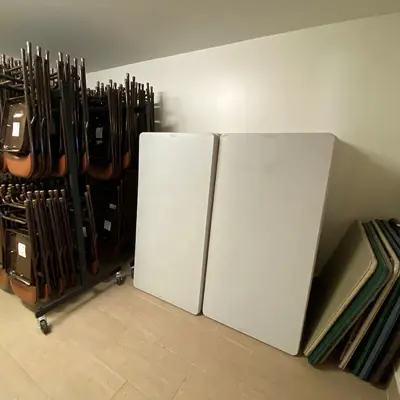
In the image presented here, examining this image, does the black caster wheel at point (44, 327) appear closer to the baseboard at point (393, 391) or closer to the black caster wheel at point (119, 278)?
the black caster wheel at point (119, 278)

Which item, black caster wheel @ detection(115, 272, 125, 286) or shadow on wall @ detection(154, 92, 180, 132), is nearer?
black caster wheel @ detection(115, 272, 125, 286)

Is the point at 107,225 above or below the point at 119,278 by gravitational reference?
above

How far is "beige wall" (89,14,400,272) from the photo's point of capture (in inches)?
62.1

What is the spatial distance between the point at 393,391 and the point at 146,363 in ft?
4.39

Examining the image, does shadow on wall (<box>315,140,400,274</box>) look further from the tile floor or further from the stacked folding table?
the tile floor

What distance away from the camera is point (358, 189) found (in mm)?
1728

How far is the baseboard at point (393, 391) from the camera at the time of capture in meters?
1.12

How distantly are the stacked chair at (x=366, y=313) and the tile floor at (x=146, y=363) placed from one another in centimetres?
14

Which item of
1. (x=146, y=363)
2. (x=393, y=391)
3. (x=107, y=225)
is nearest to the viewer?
(x=393, y=391)

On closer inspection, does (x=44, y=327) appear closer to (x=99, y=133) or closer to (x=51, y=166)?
(x=51, y=166)

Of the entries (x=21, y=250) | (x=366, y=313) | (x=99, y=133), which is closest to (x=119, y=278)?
(x=21, y=250)

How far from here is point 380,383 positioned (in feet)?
4.30

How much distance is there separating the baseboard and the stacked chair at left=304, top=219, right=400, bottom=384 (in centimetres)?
5

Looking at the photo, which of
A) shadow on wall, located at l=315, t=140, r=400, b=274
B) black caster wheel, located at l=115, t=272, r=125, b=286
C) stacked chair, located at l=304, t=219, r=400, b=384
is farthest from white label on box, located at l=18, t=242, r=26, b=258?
shadow on wall, located at l=315, t=140, r=400, b=274
